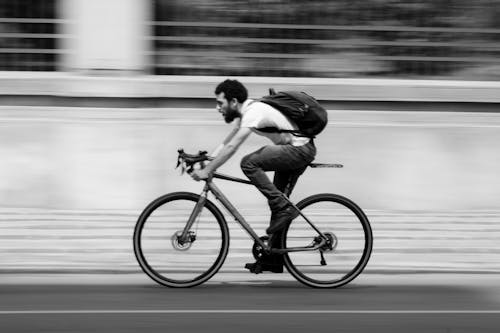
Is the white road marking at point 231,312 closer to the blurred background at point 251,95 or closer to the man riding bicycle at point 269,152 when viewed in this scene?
the man riding bicycle at point 269,152

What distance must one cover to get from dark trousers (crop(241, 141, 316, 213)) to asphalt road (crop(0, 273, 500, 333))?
2.35ft

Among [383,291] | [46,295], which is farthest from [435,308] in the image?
[46,295]

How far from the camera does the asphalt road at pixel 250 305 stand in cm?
607

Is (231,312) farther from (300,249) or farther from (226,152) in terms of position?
(226,152)

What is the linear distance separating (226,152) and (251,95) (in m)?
3.84

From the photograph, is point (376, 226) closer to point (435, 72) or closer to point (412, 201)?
point (412, 201)

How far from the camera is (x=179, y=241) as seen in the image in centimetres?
717

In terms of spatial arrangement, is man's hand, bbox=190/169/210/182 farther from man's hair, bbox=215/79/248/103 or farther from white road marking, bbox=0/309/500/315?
white road marking, bbox=0/309/500/315

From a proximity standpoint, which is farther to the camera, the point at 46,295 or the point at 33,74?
the point at 33,74

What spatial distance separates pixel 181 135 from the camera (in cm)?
1050

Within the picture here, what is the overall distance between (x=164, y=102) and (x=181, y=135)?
17.4 inches

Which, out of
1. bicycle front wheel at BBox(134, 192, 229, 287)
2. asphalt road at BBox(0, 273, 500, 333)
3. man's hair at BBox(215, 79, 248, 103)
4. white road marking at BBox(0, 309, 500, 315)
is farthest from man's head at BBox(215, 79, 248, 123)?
white road marking at BBox(0, 309, 500, 315)

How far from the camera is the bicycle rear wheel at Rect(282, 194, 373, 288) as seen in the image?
7.24 m

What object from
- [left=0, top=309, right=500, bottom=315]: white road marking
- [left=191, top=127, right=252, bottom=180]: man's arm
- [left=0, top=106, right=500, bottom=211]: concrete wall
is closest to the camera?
[left=0, top=309, right=500, bottom=315]: white road marking
